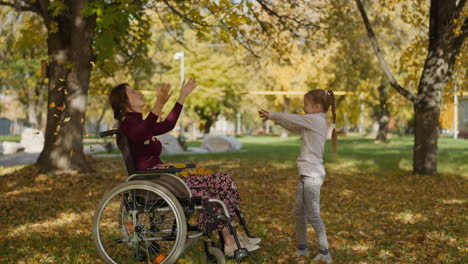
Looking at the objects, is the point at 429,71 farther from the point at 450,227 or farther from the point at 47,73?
the point at 47,73

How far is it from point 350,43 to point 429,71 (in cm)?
1217

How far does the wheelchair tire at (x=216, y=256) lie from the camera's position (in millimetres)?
3781

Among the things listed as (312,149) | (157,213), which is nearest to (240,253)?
(157,213)

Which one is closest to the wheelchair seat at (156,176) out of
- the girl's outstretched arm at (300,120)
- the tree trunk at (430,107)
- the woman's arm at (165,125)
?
the woman's arm at (165,125)

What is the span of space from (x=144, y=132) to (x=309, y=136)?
4.63 ft

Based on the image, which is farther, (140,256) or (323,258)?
(323,258)

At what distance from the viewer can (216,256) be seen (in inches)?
151

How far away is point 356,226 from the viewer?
235 inches

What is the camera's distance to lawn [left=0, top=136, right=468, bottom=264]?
14.9 feet

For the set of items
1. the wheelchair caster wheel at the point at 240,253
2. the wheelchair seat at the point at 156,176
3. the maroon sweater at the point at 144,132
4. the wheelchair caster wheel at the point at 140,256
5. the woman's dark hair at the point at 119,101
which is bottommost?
the wheelchair caster wheel at the point at 140,256

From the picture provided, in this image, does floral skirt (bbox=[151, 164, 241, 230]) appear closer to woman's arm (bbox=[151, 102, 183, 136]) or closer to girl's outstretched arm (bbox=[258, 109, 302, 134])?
woman's arm (bbox=[151, 102, 183, 136])

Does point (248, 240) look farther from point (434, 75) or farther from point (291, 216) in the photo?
point (434, 75)

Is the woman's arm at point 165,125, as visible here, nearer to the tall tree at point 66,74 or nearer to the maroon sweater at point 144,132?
the maroon sweater at point 144,132

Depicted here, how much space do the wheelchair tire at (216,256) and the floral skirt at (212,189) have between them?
18 cm
